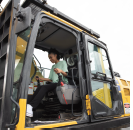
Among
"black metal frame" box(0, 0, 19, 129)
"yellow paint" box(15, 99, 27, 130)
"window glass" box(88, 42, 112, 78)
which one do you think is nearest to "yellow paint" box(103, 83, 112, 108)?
"window glass" box(88, 42, 112, 78)

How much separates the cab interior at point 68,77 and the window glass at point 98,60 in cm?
34

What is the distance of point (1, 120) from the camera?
1331mm

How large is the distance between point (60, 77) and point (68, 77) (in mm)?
392

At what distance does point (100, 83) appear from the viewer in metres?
2.44

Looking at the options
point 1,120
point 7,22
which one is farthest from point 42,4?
point 1,120

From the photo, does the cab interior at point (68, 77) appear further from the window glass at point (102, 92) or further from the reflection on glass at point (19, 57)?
the reflection on glass at point (19, 57)

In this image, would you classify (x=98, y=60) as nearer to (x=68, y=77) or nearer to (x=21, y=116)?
(x=68, y=77)

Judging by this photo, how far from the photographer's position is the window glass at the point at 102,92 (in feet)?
7.45

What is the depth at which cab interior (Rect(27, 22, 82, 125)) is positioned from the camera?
2309 mm

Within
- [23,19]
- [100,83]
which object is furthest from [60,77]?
[23,19]

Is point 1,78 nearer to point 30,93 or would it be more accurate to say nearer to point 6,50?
point 6,50

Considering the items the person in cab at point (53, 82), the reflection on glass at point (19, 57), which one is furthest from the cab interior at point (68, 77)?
the reflection on glass at point (19, 57)

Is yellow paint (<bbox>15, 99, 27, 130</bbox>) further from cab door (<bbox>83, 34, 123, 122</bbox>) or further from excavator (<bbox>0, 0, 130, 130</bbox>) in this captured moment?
cab door (<bbox>83, 34, 123, 122</bbox>)

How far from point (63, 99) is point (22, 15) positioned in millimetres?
1384
